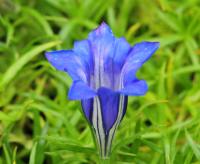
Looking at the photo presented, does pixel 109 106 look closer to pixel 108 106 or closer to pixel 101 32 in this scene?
pixel 108 106

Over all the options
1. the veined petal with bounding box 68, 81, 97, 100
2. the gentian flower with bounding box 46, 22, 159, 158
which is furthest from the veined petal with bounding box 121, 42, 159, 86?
the veined petal with bounding box 68, 81, 97, 100

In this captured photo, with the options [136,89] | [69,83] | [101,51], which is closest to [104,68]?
[101,51]

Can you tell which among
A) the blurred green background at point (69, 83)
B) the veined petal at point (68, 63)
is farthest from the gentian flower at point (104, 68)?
the blurred green background at point (69, 83)

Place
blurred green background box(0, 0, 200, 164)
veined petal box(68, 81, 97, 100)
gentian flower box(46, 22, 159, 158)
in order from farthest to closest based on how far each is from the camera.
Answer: blurred green background box(0, 0, 200, 164)
gentian flower box(46, 22, 159, 158)
veined petal box(68, 81, 97, 100)

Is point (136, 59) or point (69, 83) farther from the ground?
point (69, 83)

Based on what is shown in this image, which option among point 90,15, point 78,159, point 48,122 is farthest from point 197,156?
point 90,15

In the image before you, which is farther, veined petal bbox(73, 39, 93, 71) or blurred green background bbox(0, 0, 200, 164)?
blurred green background bbox(0, 0, 200, 164)

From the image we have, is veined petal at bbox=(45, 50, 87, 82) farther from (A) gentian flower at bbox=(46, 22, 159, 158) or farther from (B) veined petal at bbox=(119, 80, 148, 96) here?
(B) veined petal at bbox=(119, 80, 148, 96)

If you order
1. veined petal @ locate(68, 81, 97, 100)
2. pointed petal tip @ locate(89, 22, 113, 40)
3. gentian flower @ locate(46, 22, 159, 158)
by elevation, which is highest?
pointed petal tip @ locate(89, 22, 113, 40)
